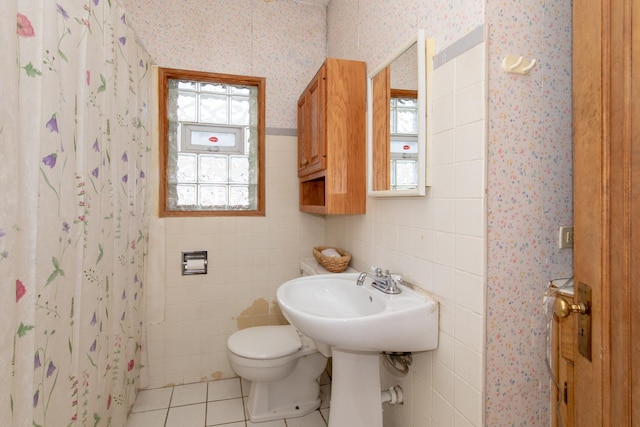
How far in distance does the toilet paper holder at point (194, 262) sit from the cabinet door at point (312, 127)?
2.95 ft

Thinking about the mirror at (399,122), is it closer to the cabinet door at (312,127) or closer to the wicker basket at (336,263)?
the cabinet door at (312,127)

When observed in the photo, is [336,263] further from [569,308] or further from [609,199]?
[609,199]

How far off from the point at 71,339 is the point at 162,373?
122 cm

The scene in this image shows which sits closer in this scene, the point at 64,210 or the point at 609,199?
the point at 609,199

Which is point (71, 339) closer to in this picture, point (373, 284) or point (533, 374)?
point (373, 284)

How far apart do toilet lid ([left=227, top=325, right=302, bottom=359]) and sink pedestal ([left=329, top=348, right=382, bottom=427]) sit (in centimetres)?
47

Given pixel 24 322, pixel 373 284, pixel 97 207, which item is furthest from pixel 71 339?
pixel 373 284

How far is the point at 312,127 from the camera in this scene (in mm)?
1941

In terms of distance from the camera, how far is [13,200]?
837mm

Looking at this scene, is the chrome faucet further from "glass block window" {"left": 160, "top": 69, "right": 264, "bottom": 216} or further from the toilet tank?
"glass block window" {"left": 160, "top": 69, "right": 264, "bottom": 216}

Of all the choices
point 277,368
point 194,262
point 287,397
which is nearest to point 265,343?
point 277,368

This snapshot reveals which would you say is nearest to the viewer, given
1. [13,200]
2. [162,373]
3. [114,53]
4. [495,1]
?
[13,200]

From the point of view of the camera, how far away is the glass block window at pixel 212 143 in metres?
2.28

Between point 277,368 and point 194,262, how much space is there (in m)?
0.95
